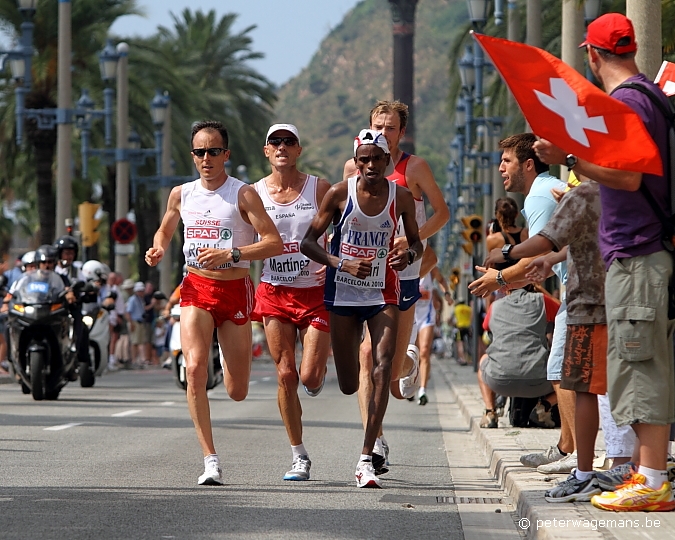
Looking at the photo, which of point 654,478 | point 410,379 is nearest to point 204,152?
point 410,379

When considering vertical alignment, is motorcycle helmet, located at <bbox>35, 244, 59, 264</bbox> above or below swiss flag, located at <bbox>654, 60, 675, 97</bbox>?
below

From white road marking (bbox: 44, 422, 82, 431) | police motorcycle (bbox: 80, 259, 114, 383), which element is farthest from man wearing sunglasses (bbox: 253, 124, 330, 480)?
police motorcycle (bbox: 80, 259, 114, 383)

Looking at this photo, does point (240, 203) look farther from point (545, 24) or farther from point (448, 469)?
point (545, 24)

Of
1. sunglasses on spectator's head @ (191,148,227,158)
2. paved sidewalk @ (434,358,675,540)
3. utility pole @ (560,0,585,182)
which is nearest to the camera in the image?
paved sidewalk @ (434,358,675,540)

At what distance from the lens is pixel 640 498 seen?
7008mm

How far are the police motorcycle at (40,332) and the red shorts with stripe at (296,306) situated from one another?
878 centimetres

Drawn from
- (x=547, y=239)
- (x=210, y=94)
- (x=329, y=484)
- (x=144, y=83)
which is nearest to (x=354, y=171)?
(x=329, y=484)

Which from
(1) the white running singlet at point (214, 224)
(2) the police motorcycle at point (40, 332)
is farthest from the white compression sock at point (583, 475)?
(2) the police motorcycle at point (40, 332)

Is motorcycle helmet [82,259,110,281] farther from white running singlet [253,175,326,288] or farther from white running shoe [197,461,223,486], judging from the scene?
white running shoe [197,461,223,486]

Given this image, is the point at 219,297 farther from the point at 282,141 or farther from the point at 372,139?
the point at 372,139

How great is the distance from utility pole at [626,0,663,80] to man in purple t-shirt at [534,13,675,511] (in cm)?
436

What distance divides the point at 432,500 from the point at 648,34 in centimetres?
428

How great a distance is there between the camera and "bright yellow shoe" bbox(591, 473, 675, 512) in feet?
23.0

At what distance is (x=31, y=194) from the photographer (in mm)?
50250
